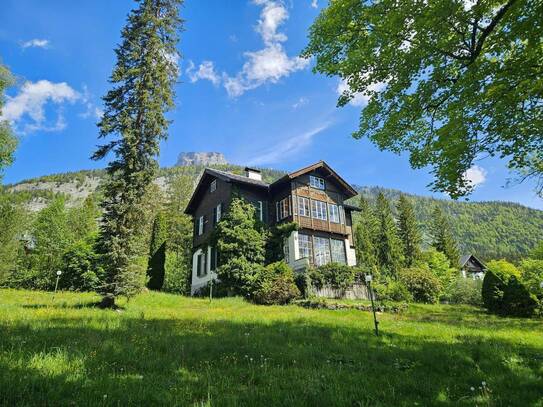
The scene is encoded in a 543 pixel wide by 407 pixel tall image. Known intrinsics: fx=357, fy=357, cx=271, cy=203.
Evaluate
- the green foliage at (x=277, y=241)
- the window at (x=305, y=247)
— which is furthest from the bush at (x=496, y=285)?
the green foliage at (x=277, y=241)

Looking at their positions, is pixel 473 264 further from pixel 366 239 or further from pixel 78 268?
pixel 78 268

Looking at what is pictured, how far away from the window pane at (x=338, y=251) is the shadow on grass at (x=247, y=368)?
21352 millimetres

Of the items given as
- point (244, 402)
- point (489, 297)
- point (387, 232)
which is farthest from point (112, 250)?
point (387, 232)

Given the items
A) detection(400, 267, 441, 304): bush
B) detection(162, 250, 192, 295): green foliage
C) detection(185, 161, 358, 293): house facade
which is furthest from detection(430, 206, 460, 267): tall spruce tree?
detection(162, 250, 192, 295): green foliage

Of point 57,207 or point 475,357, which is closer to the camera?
point 475,357

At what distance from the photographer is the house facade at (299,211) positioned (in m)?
31.2

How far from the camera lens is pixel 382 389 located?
6.04 metres

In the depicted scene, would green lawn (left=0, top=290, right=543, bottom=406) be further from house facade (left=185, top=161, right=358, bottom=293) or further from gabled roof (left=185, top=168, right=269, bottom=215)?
gabled roof (left=185, top=168, right=269, bottom=215)

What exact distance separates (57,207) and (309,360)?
50.2 m

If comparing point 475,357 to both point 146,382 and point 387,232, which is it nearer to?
point 146,382

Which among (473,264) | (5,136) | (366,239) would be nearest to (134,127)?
(5,136)

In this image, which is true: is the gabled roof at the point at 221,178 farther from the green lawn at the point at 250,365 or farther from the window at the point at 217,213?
the green lawn at the point at 250,365

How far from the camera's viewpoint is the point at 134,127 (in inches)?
745

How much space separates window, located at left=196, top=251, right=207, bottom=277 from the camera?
3435 cm
